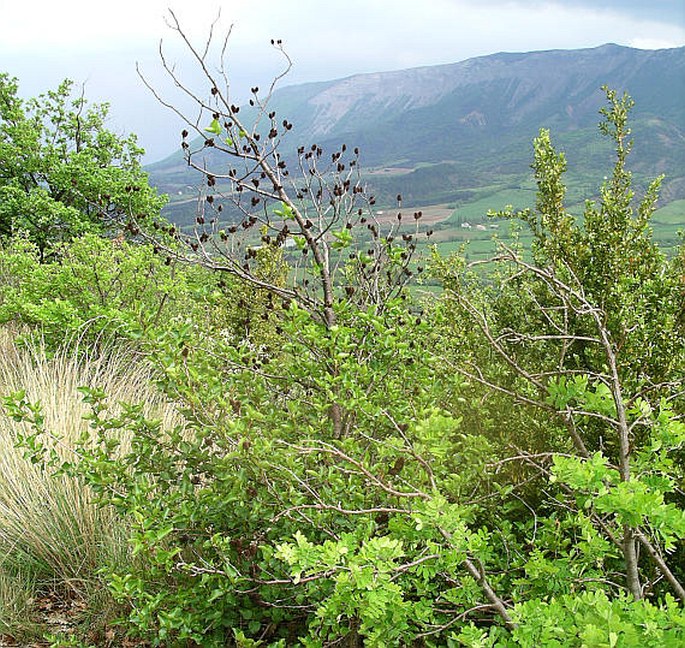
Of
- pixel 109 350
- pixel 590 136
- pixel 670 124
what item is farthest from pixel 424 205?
pixel 109 350

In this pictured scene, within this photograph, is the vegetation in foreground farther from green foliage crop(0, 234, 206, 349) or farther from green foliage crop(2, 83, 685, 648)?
green foliage crop(0, 234, 206, 349)

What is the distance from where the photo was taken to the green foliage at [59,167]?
14.9 meters

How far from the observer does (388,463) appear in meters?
2.54

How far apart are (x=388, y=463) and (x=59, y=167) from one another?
15151mm

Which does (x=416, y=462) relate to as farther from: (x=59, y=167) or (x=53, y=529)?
(x=59, y=167)

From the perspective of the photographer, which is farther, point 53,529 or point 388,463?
point 53,529

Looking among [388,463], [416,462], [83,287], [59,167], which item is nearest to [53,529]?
[388,463]

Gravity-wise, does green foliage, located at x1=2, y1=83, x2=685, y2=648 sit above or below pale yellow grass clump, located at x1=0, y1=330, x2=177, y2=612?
above

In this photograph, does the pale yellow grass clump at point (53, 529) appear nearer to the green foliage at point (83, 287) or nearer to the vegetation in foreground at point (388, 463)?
the vegetation in foreground at point (388, 463)

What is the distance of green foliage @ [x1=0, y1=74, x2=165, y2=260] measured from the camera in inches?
587

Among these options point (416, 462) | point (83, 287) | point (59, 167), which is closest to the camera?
point (416, 462)

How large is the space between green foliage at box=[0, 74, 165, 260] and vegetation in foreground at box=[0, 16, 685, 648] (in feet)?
39.7

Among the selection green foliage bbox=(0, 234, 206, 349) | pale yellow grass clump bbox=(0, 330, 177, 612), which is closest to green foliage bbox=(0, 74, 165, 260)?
green foliage bbox=(0, 234, 206, 349)

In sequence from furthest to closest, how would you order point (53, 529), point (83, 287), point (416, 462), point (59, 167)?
point (59, 167)
point (83, 287)
point (53, 529)
point (416, 462)
